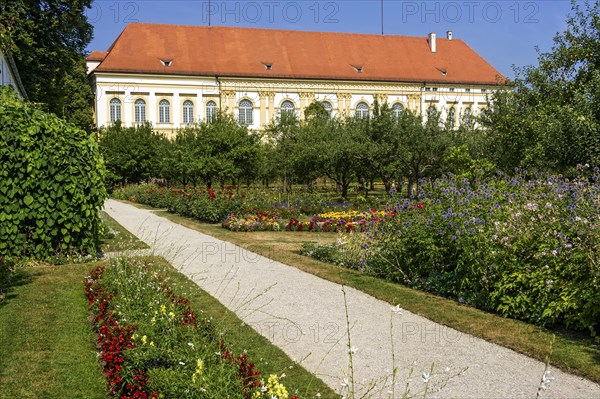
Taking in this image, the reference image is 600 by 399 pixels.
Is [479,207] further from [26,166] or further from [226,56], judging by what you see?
[226,56]

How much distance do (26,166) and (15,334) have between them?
14.9 ft

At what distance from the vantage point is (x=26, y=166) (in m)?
10.1

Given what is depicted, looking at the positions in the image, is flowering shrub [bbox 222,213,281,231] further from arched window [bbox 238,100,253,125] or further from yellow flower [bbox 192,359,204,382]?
arched window [bbox 238,100,253,125]

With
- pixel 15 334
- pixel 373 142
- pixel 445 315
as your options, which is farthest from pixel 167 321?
pixel 373 142

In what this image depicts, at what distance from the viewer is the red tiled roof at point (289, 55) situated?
195ft

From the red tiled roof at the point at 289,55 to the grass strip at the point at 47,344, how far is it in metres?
51.9

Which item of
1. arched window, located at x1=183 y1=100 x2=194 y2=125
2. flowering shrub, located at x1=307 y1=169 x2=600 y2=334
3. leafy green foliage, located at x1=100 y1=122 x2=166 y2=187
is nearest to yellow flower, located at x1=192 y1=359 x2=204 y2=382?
flowering shrub, located at x1=307 y1=169 x2=600 y2=334

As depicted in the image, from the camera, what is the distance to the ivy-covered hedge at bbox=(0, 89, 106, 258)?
32.9 feet

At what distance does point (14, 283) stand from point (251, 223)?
8.67 meters

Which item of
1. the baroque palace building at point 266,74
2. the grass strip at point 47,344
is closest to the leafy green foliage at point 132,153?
the baroque palace building at point 266,74

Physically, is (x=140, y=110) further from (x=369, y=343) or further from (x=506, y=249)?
(x=369, y=343)

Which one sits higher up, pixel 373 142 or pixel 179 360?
pixel 373 142

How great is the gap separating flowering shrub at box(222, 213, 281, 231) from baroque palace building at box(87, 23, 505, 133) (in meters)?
39.9

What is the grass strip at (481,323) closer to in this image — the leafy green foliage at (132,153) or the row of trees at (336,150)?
the row of trees at (336,150)
